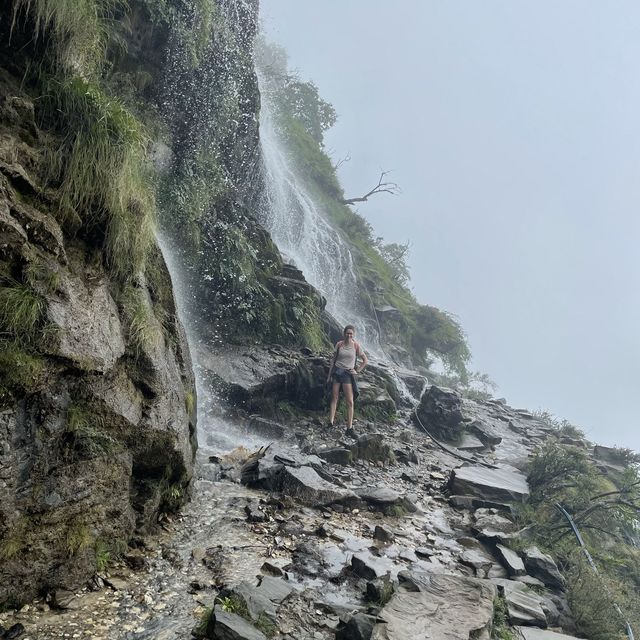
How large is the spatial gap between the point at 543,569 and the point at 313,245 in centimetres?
2005

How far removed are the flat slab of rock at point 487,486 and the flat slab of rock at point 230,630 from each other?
6.55 m

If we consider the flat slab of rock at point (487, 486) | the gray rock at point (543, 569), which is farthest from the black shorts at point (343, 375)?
the gray rock at point (543, 569)

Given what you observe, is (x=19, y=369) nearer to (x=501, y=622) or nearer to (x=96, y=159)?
(x=96, y=159)

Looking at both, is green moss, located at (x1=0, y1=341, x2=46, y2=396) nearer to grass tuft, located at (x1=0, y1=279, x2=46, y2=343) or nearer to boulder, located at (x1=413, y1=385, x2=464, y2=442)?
grass tuft, located at (x1=0, y1=279, x2=46, y2=343)

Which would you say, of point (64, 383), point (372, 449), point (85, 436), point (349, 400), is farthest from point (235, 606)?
point (349, 400)

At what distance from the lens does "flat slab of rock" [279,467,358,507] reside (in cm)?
709

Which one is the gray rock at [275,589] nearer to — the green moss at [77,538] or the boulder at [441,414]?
the green moss at [77,538]

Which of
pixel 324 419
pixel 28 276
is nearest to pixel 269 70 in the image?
pixel 324 419

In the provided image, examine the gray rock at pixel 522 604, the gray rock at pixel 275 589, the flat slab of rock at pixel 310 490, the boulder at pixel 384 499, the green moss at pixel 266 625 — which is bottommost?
the green moss at pixel 266 625

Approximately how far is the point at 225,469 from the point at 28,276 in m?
4.75

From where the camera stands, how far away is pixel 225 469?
7.66m

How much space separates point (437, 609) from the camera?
14.2 feet

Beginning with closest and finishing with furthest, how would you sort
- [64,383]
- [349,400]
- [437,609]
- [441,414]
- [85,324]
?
1. [64,383]
2. [437,609]
3. [85,324]
4. [349,400]
5. [441,414]

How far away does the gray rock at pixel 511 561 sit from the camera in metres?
5.94
